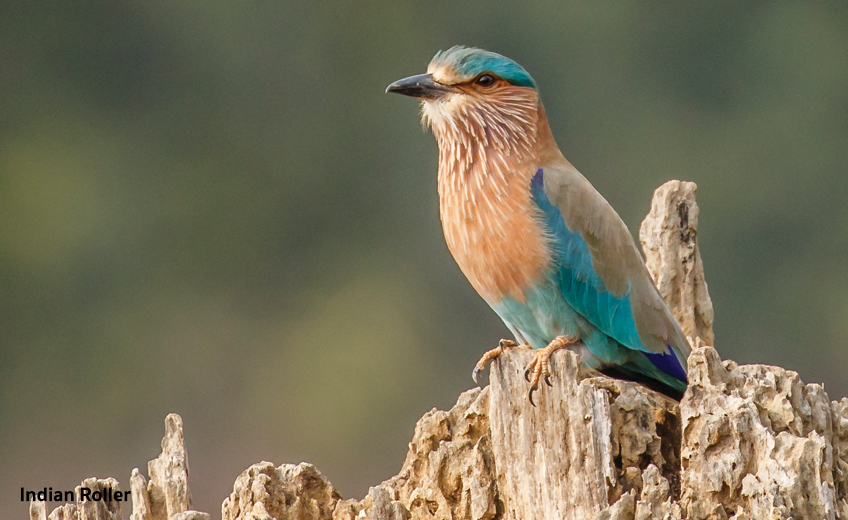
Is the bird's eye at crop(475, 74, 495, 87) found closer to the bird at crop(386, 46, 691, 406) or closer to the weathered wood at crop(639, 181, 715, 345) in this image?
the bird at crop(386, 46, 691, 406)

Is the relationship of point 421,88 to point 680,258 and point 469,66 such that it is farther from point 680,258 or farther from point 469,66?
point 680,258

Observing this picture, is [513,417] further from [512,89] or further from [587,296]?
[512,89]

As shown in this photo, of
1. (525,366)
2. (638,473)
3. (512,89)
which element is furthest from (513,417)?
(512,89)

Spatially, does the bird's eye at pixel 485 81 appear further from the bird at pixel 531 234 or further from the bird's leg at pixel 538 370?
the bird's leg at pixel 538 370

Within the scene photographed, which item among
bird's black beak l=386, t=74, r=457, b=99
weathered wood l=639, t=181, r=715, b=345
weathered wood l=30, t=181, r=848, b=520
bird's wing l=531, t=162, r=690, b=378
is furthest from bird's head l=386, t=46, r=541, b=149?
weathered wood l=30, t=181, r=848, b=520

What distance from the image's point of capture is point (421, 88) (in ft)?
11.1

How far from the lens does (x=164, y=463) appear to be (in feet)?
9.26

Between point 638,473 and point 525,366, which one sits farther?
point 525,366

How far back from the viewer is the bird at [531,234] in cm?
319

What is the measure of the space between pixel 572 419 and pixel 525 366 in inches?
9.7

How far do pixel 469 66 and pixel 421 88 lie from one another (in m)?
0.18

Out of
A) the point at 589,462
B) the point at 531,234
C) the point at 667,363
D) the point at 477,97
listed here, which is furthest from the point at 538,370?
the point at 477,97

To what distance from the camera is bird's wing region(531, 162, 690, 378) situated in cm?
322

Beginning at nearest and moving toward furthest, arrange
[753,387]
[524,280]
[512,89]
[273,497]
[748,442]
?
[748,442] < [753,387] < [273,497] < [524,280] < [512,89]
